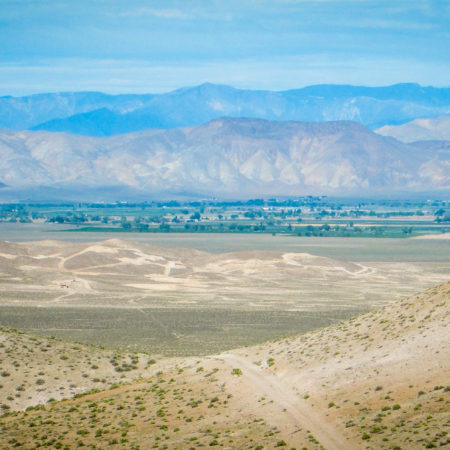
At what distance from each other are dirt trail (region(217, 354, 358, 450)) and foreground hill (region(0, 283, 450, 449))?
0.13 feet

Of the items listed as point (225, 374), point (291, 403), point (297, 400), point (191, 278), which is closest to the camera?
point (291, 403)

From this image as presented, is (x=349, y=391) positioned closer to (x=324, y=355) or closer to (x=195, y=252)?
(x=324, y=355)

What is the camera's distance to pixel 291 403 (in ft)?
92.9

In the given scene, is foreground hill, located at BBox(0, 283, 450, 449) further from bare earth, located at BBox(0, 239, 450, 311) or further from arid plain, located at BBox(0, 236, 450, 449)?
bare earth, located at BBox(0, 239, 450, 311)

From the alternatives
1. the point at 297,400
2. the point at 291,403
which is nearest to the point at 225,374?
the point at 297,400

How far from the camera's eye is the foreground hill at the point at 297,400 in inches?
963

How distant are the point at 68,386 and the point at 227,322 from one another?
22653mm

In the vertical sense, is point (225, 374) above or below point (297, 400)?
below

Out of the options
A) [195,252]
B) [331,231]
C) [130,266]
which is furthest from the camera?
[331,231]

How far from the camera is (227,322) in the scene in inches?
2244

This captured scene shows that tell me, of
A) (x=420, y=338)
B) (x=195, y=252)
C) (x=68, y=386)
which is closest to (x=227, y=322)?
(x=68, y=386)

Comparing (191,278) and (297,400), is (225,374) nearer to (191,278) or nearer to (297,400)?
(297,400)

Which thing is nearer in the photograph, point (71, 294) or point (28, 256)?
point (71, 294)

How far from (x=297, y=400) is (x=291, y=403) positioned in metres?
0.41
